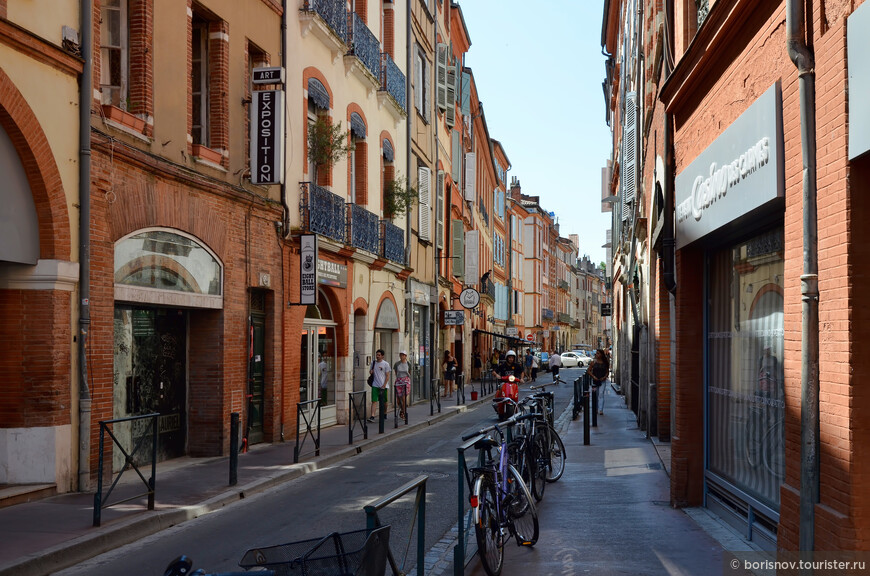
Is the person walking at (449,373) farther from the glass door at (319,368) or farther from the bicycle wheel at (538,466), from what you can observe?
the bicycle wheel at (538,466)

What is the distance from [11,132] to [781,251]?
8.17m

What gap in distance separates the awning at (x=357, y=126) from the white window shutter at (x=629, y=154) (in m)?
6.57

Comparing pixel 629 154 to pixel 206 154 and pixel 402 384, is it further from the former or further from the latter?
pixel 206 154

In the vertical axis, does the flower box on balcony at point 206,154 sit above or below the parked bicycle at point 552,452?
above

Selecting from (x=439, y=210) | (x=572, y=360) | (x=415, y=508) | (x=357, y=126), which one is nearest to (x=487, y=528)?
(x=415, y=508)

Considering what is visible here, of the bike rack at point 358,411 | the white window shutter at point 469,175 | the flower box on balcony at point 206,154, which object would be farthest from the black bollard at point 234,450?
the white window shutter at point 469,175

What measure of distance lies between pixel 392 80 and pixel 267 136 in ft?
34.3

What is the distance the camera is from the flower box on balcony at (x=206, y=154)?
14102mm

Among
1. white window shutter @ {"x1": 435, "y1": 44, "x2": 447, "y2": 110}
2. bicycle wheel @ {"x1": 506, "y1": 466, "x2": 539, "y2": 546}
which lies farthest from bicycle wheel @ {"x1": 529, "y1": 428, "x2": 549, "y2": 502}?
white window shutter @ {"x1": 435, "y1": 44, "x2": 447, "y2": 110}

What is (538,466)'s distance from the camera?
10.5 m

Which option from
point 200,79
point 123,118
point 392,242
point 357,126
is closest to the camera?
point 123,118

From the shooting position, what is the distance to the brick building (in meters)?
5.20

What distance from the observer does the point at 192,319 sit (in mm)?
14930

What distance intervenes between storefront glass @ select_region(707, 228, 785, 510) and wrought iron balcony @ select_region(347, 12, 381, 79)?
1413 centimetres
